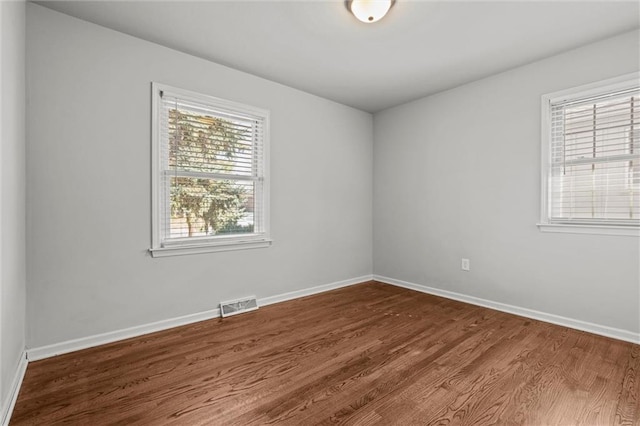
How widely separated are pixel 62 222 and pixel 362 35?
109 inches

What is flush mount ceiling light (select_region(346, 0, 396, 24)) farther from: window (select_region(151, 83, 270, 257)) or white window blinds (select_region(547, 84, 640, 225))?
white window blinds (select_region(547, 84, 640, 225))

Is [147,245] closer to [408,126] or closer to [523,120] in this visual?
[408,126]

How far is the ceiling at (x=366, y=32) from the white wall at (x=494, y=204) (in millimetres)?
266

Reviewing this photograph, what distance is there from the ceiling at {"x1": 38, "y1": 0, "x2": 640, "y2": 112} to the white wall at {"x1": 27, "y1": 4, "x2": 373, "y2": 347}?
7.7 inches

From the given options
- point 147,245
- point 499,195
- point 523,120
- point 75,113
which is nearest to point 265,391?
point 147,245

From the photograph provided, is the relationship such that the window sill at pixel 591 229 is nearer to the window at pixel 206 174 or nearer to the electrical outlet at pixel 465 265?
the electrical outlet at pixel 465 265

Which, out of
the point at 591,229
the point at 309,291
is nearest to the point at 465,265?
the point at 591,229

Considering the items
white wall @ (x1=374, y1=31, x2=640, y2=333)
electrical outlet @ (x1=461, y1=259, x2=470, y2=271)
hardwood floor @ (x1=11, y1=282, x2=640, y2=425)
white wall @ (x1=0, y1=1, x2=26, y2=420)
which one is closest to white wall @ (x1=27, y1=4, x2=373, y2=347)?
white wall @ (x1=0, y1=1, x2=26, y2=420)

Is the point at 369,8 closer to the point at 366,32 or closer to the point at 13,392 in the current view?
the point at 366,32

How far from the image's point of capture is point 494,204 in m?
3.36

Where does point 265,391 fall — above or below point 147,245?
below

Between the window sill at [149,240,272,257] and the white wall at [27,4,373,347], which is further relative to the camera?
the window sill at [149,240,272,257]

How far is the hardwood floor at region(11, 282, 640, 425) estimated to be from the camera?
1.63 meters

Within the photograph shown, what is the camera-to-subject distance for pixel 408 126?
4.18 metres
